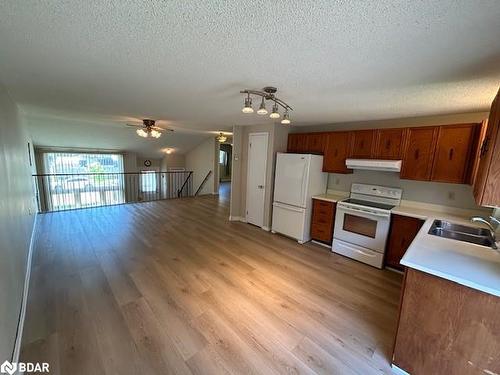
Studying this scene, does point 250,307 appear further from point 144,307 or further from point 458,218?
point 458,218

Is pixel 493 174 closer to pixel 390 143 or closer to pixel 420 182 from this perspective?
pixel 390 143

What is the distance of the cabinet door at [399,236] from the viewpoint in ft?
9.22

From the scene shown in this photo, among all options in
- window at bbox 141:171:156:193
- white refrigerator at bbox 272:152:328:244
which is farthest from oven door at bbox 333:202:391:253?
window at bbox 141:171:156:193

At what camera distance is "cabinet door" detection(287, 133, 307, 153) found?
13.6ft

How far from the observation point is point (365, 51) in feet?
4.24

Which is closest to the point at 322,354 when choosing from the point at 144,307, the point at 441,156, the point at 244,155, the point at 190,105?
the point at 144,307

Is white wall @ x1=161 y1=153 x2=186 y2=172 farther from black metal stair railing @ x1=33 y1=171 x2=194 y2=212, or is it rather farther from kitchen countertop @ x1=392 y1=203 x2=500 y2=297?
kitchen countertop @ x1=392 y1=203 x2=500 y2=297

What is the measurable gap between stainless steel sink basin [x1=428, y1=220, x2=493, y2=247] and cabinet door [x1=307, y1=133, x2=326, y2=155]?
200 cm

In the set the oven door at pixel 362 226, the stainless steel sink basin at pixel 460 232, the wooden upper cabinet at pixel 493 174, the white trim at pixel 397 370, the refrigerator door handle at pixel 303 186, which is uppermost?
the wooden upper cabinet at pixel 493 174

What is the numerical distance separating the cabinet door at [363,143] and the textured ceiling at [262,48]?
0.94m

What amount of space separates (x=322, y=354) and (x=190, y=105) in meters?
3.13

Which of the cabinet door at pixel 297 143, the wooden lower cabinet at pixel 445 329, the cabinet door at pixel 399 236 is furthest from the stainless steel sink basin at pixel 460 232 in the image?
the cabinet door at pixel 297 143

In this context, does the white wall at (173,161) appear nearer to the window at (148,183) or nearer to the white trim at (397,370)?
the window at (148,183)

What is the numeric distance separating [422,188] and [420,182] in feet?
0.31
